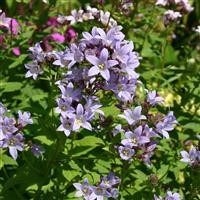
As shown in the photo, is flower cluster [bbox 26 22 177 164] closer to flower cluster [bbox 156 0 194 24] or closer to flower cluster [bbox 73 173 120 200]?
flower cluster [bbox 73 173 120 200]

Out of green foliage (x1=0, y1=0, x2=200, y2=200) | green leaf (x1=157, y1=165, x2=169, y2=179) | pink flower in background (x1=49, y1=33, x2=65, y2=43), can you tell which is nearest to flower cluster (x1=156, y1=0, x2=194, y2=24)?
green foliage (x1=0, y1=0, x2=200, y2=200)

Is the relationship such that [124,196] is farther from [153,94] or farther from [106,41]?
[106,41]

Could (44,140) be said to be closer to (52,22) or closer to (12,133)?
(12,133)

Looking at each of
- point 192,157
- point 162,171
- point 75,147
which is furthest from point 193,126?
point 75,147

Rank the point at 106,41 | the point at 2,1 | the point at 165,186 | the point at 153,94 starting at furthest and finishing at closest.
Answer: the point at 2,1 < the point at 165,186 < the point at 153,94 < the point at 106,41

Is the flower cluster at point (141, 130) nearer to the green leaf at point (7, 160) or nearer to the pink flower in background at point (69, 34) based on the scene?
the green leaf at point (7, 160)

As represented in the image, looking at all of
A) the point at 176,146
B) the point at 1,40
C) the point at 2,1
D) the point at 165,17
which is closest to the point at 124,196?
the point at 176,146
